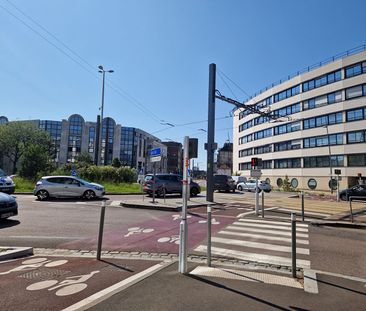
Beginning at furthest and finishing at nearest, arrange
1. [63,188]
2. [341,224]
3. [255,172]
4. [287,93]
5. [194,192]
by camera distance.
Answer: [287,93] < [194,192] < [63,188] < [255,172] < [341,224]

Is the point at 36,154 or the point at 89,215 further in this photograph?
the point at 36,154

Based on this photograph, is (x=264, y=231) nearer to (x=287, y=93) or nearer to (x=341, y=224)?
(x=341, y=224)

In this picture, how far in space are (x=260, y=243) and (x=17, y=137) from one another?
7226 centimetres

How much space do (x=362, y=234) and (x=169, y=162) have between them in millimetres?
→ 127536

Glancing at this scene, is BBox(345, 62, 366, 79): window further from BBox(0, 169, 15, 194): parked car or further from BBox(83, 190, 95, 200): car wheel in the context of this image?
BBox(0, 169, 15, 194): parked car

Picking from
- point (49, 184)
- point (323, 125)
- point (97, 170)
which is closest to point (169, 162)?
point (323, 125)

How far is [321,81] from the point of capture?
49.7 m

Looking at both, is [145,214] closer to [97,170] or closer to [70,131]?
[97,170]

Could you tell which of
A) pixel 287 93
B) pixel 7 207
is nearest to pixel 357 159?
pixel 287 93

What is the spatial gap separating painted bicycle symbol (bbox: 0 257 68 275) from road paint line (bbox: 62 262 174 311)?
180 centimetres

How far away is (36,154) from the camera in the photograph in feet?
92.1

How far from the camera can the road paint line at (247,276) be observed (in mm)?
5178

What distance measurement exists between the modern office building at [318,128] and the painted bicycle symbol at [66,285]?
32382 millimetres

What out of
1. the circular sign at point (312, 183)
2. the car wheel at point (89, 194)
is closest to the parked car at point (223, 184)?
the car wheel at point (89, 194)
